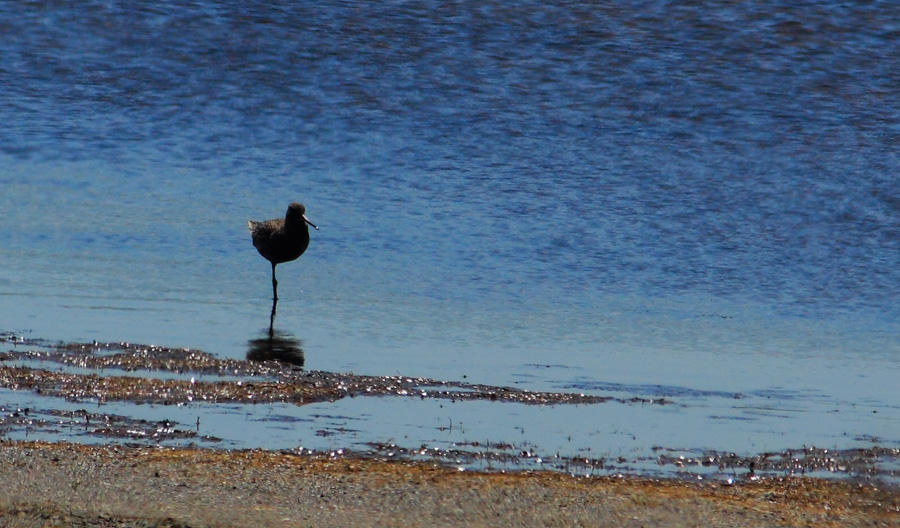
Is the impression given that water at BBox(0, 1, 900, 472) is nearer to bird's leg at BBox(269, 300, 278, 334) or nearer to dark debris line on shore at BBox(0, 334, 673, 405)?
bird's leg at BBox(269, 300, 278, 334)

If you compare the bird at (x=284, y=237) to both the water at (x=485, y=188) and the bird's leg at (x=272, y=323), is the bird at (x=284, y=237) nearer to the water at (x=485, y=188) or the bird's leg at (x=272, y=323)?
the water at (x=485, y=188)

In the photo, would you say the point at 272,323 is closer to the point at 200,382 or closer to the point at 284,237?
the point at 284,237

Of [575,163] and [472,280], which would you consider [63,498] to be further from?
[575,163]

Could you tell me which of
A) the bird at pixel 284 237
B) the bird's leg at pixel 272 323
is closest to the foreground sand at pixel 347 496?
the bird's leg at pixel 272 323

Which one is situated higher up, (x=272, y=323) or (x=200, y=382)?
(x=200, y=382)

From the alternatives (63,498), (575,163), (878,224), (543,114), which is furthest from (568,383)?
(543,114)

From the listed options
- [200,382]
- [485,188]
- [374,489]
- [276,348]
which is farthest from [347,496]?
[485,188]

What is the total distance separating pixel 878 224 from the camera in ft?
50.6

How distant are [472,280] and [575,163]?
482 cm

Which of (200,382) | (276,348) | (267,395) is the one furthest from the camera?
(276,348)

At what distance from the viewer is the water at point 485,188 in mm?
10914

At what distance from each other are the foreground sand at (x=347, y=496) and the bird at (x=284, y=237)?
606cm

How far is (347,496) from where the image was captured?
6.73 metres

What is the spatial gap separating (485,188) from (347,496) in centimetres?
1032
